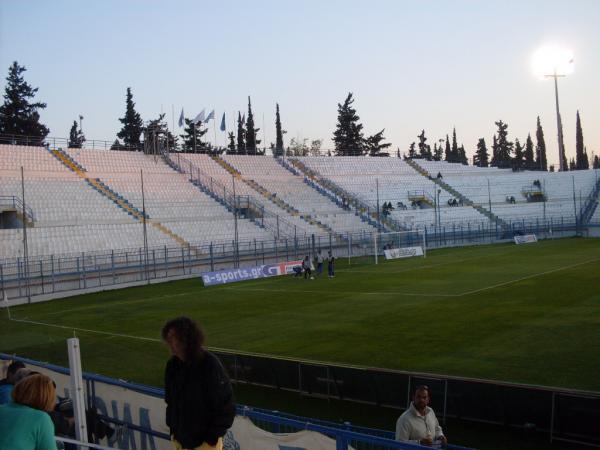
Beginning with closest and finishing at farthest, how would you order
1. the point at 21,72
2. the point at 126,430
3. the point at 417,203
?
1. the point at 126,430
2. the point at 417,203
3. the point at 21,72

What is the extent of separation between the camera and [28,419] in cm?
451

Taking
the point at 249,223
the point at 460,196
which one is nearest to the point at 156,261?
the point at 249,223

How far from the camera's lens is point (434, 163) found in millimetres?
84438

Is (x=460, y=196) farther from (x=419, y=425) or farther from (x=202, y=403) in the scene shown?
(x=202, y=403)

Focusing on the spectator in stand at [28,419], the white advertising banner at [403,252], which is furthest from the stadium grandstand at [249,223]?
the spectator in stand at [28,419]

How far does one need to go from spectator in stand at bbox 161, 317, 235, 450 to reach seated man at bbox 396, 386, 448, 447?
3212 millimetres

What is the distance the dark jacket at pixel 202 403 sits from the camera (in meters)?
5.06

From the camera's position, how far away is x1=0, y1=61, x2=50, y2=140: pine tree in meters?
76.0

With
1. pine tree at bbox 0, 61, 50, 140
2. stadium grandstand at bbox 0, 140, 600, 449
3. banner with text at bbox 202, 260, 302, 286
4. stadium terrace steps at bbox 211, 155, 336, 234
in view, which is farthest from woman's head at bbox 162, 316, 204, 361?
pine tree at bbox 0, 61, 50, 140

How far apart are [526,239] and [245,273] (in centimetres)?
3105

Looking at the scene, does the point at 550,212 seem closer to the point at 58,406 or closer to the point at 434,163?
the point at 434,163

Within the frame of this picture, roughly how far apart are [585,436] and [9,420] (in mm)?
8857

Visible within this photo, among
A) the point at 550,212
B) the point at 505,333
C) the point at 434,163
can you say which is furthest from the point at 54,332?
the point at 434,163

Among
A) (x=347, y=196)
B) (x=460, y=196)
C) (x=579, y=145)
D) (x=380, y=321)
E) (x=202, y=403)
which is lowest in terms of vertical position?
(x=380, y=321)
